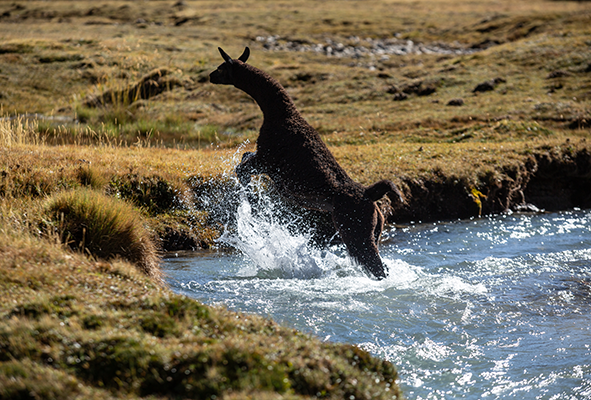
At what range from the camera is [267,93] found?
25.7 ft

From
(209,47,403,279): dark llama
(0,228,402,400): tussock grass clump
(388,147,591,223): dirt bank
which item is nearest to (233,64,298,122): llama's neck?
(209,47,403,279): dark llama

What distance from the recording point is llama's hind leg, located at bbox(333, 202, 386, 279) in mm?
7219

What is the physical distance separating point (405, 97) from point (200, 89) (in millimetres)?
10386

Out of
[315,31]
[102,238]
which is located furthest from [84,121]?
[315,31]

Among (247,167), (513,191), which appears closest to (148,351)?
(247,167)

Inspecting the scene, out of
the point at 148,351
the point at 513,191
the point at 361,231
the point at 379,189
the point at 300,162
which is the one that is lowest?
the point at 513,191

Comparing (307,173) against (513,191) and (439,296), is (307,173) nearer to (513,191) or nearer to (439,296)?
(439,296)

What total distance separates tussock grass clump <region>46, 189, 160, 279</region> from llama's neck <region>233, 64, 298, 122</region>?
2.46 metres

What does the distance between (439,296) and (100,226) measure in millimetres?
4527

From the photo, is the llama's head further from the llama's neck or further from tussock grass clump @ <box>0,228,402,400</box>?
tussock grass clump @ <box>0,228,402,400</box>

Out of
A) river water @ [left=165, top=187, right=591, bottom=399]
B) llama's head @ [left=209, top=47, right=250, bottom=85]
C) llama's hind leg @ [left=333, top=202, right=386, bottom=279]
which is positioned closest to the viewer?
river water @ [left=165, top=187, right=591, bottom=399]

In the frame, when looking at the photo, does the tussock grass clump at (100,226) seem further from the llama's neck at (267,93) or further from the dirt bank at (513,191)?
the dirt bank at (513,191)

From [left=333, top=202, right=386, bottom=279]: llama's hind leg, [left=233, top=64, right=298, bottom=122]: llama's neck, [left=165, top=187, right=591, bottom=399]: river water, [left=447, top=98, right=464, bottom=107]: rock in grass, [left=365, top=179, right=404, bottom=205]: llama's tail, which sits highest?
[left=233, top=64, right=298, bottom=122]: llama's neck

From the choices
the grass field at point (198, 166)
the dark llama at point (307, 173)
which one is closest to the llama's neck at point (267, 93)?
the dark llama at point (307, 173)
